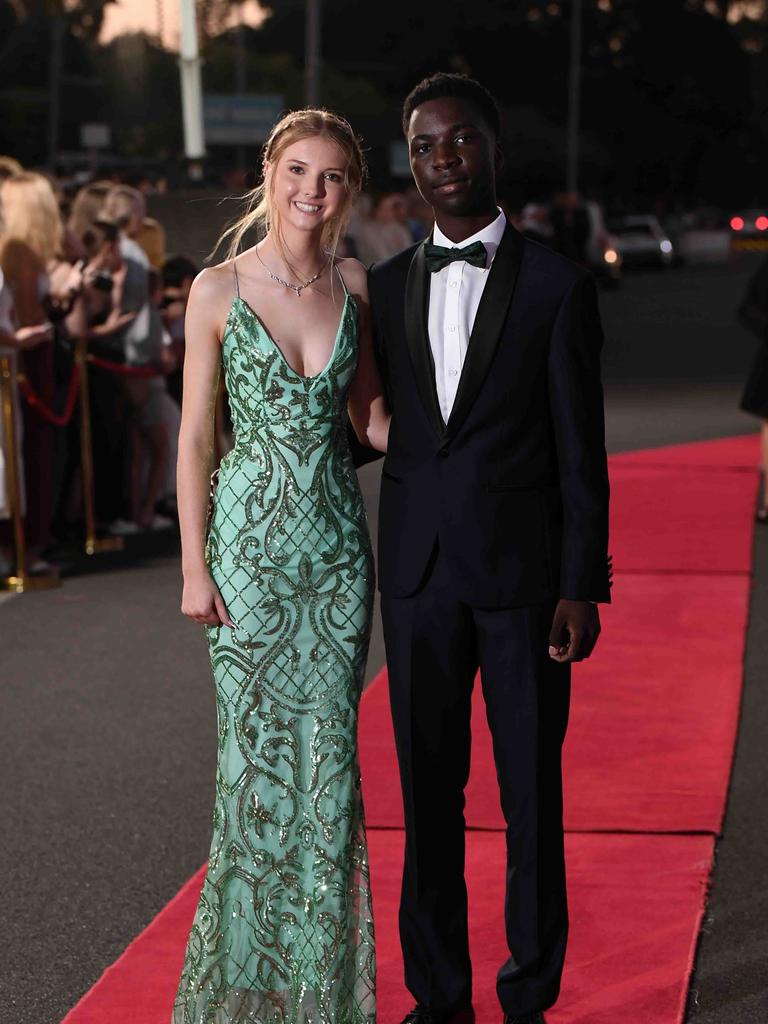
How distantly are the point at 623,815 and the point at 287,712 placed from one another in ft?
6.74

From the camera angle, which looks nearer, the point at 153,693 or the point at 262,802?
the point at 262,802

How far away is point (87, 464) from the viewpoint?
10.2 m

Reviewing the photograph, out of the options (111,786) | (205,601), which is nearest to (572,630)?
(205,601)

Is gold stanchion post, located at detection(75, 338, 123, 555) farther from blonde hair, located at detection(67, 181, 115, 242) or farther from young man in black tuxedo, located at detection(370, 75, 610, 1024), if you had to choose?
young man in black tuxedo, located at detection(370, 75, 610, 1024)

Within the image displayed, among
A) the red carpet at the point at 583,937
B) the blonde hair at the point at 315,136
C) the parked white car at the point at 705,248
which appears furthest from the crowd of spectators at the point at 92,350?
the parked white car at the point at 705,248

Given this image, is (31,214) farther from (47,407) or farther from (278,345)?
(278,345)

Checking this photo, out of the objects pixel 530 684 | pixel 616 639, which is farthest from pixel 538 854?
pixel 616 639

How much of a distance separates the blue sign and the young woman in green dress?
2399cm

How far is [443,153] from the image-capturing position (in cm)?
354

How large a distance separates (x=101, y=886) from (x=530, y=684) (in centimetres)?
188

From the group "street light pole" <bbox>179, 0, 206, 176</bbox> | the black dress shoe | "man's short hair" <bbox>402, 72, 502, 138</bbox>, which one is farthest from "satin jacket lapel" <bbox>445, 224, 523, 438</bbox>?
"street light pole" <bbox>179, 0, 206, 176</bbox>

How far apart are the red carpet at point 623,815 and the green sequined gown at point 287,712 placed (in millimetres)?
374

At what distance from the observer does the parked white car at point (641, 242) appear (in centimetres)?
4541

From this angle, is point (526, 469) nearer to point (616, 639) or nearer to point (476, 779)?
point (476, 779)
